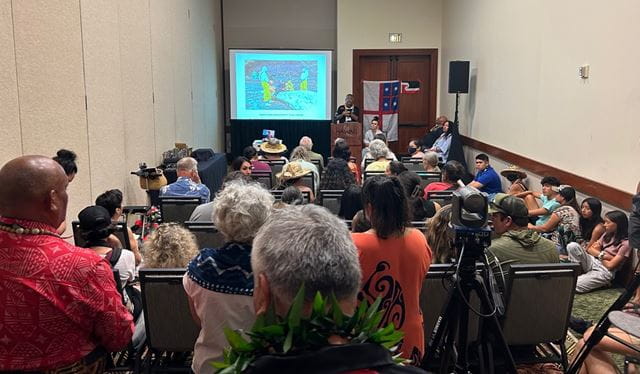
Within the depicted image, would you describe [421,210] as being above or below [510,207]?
below

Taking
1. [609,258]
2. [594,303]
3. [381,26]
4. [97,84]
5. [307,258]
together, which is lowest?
[594,303]

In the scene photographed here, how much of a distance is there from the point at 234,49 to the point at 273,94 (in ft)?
4.01

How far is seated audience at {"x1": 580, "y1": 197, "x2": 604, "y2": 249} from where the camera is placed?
15.5ft

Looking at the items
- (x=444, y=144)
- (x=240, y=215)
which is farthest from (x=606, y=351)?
(x=444, y=144)

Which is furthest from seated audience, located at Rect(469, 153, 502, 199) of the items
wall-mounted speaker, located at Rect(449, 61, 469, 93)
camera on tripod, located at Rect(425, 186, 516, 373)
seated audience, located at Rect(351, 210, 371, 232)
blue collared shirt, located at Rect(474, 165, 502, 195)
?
camera on tripod, located at Rect(425, 186, 516, 373)

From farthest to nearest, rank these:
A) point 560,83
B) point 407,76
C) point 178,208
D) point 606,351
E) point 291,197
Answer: point 407,76
point 560,83
point 178,208
point 291,197
point 606,351

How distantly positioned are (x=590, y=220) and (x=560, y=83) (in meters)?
1.94

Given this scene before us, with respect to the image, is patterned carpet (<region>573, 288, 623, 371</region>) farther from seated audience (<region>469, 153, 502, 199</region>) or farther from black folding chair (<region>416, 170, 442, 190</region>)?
seated audience (<region>469, 153, 502, 199</region>)

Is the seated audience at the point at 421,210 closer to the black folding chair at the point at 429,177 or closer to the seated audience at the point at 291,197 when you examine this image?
the seated audience at the point at 291,197

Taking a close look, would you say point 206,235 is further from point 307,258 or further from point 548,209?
point 548,209

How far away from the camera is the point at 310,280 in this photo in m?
1.03

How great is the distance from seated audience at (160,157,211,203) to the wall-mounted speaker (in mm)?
5625

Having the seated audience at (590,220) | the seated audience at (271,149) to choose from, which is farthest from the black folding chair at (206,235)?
the seated audience at (271,149)

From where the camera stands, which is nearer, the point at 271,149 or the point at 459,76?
the point at 271,149
